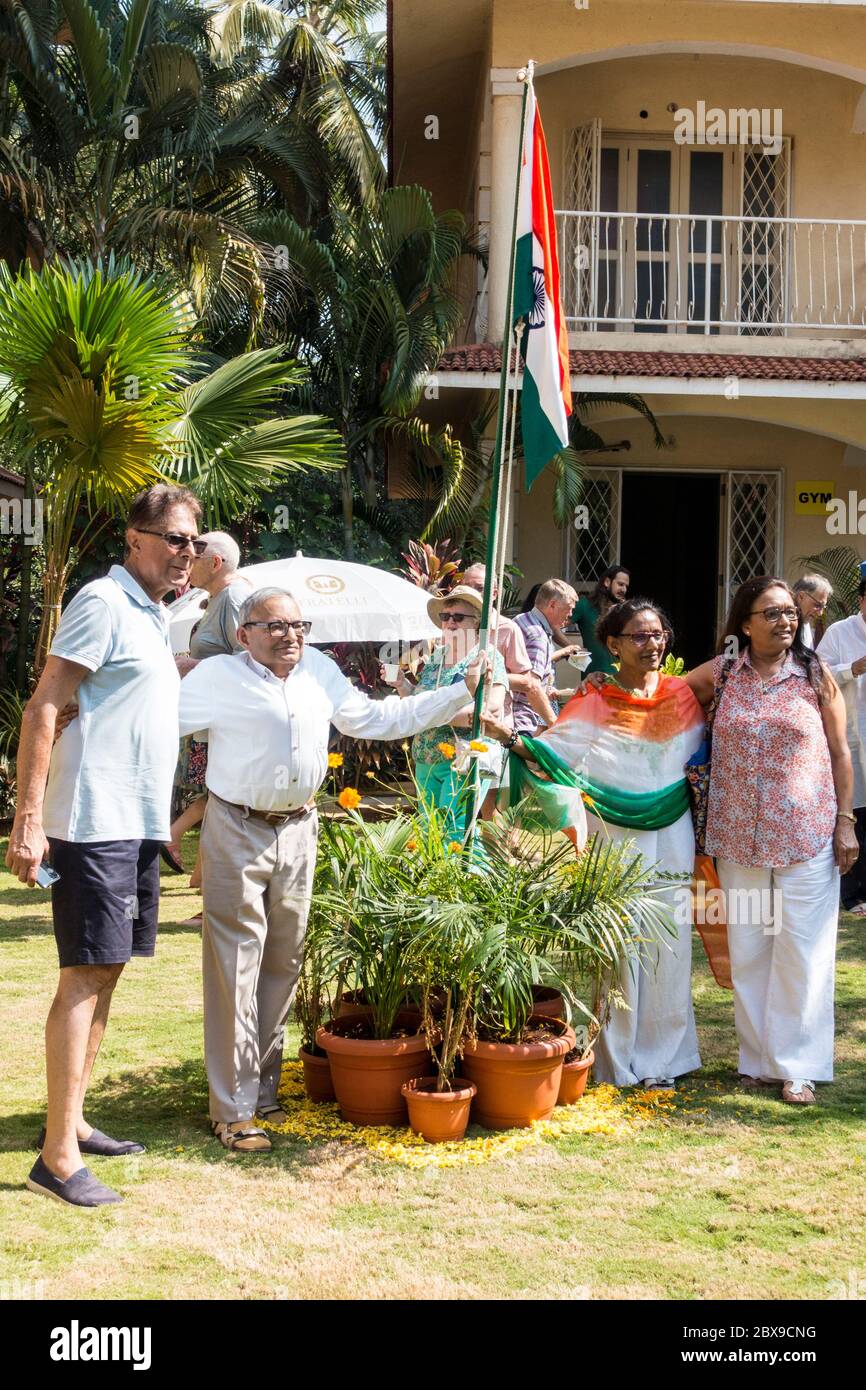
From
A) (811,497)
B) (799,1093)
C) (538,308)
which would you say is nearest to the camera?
(799,1093)

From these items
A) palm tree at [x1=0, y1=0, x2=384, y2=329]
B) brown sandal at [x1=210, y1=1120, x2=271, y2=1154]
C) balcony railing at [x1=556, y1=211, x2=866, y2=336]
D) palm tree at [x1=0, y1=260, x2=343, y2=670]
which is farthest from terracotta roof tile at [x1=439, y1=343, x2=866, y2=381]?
brown sandal at [x1=210, y1=1120, x2=271, y2=1154]

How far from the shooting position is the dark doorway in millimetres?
15656

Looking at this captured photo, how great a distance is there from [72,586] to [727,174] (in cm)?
803

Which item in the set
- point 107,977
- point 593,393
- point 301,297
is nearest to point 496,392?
point 593,393

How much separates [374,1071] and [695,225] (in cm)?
1199

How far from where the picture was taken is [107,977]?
155 inches

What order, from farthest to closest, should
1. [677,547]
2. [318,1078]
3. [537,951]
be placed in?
[677,547], [318,1078], [537,951]

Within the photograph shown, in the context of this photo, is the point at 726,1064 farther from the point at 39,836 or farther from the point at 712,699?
the point at 39,836

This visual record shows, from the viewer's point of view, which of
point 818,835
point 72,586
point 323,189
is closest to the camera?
point 818,835

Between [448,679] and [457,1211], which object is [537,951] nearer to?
[457,1211]

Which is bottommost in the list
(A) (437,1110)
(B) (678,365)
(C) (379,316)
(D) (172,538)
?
(A) (437,1110)

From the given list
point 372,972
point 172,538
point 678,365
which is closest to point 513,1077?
point 372,972

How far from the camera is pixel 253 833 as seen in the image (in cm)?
426

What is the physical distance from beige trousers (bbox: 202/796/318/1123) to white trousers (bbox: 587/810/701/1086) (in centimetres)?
125
